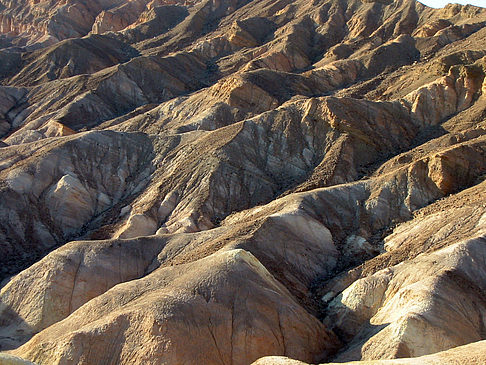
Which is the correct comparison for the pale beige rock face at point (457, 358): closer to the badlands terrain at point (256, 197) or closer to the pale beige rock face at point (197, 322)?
the badlands terrain at point (256, 197)

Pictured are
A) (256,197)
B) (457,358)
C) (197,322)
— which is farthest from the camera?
(256,197)


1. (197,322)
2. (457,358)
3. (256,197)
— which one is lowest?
(457,358)

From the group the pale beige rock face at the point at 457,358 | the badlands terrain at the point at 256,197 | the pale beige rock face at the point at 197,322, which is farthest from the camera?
the badlands terrain at the point at 256,197

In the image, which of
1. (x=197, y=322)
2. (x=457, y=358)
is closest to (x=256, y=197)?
(x=197, y=322)

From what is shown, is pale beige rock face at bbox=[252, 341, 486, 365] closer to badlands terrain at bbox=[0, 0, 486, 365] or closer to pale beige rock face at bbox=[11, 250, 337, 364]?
badlands terrain at bbox=[0, 0, 486, 365]

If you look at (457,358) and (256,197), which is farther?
(256,197)

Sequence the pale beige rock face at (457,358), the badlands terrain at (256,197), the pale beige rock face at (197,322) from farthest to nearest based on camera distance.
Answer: the badlands terrain at (256,197) < the pale beige rock face at (197,322) < the pale beige rock face at (457,358)

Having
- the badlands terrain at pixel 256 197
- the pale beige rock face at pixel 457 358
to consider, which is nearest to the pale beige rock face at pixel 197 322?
the badlands terrain at pixel 256 197

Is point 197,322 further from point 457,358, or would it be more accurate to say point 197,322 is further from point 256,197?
point 256,197

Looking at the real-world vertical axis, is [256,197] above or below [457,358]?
above

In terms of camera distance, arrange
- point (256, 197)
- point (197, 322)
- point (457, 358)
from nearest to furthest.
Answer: point (457, 358) < point (197, 322) < point (256, 197)
